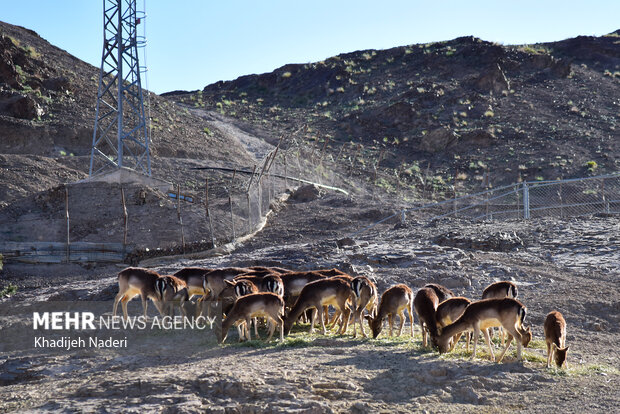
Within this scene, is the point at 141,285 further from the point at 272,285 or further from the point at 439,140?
the point at 439,140

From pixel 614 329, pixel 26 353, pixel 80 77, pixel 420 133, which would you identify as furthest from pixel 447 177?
pixel 26 353

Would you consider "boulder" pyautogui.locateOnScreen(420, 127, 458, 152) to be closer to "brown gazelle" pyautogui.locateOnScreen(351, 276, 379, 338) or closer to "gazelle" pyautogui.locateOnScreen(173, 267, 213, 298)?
"gazelle" pyautogui.locateOnScreen(173, 267, 213, 298)

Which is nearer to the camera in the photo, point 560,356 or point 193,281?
point 560,356

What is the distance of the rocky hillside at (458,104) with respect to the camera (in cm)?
6159

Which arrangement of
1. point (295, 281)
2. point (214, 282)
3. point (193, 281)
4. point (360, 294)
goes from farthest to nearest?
point (193, 281), point (295, 281), point (214, 282), point (360, 294)

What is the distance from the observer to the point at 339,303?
15.8m

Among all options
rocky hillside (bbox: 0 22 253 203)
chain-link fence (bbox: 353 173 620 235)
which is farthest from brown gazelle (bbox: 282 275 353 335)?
rocky hillside (bbox: 0 22 253 203)

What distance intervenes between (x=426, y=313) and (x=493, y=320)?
172 cm

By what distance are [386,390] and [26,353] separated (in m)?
8.16

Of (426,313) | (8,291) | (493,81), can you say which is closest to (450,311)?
(426,313)

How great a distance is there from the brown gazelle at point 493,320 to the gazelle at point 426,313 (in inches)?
23.2

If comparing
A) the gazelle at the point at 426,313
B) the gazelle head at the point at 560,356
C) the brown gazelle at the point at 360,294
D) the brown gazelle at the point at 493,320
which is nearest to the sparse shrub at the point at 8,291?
the brown gazelle at the point at 360,294

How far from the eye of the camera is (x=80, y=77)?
2338 inches

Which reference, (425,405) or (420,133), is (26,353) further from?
(420,133)
